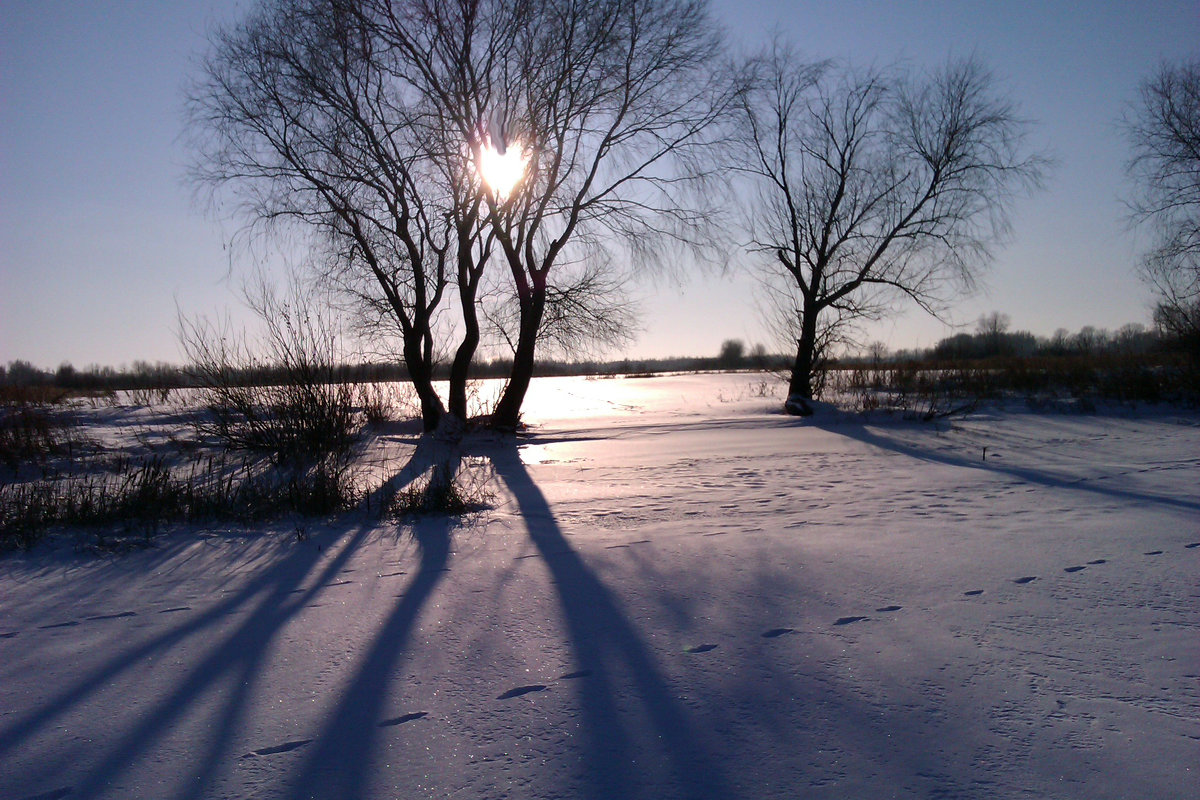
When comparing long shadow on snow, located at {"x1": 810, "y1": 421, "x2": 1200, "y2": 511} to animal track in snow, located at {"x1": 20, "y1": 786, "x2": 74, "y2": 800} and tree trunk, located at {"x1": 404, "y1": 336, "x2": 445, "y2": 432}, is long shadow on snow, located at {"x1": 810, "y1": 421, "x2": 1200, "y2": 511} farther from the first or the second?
tree trunk, located at {"x1": 404, "y1": 336, "x2": 445, "y2": 432}

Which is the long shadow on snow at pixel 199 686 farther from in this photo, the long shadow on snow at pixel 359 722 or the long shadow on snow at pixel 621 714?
the long shadow on snow at pixel 621 714

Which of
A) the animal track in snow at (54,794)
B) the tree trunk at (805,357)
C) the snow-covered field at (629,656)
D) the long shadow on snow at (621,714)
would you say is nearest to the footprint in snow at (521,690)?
the snow-covered field at (629,656)

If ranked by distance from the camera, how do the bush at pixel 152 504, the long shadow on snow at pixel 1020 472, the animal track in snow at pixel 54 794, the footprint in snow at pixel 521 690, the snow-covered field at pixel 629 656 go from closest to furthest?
the animal track in snow at pixel 54 794 < the snow-covered field at pixel 629 656 < the footprint in snow at pixel 521 690 < the bush at pixel 152 504 < the long shadow on snow at pixel 1020 472

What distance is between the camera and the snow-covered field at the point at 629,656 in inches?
88.4

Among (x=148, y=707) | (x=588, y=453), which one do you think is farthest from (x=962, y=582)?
(x=588, y=453)

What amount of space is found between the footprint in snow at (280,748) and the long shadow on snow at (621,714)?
3.19ft

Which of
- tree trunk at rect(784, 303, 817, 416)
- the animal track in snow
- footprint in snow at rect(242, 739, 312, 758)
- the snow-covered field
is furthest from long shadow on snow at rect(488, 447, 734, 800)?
tree trunk at rect(784, 303, 817, 416)

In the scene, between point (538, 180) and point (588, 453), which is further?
point (538, 180)

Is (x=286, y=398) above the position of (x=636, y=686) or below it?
above

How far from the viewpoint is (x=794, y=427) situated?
1342 centimetres

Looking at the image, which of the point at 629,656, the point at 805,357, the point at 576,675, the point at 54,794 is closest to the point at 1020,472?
the point at 629,656

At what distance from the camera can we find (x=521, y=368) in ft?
45.0

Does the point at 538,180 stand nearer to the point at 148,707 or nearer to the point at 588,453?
the point at 588,453

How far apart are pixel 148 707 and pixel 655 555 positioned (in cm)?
291
